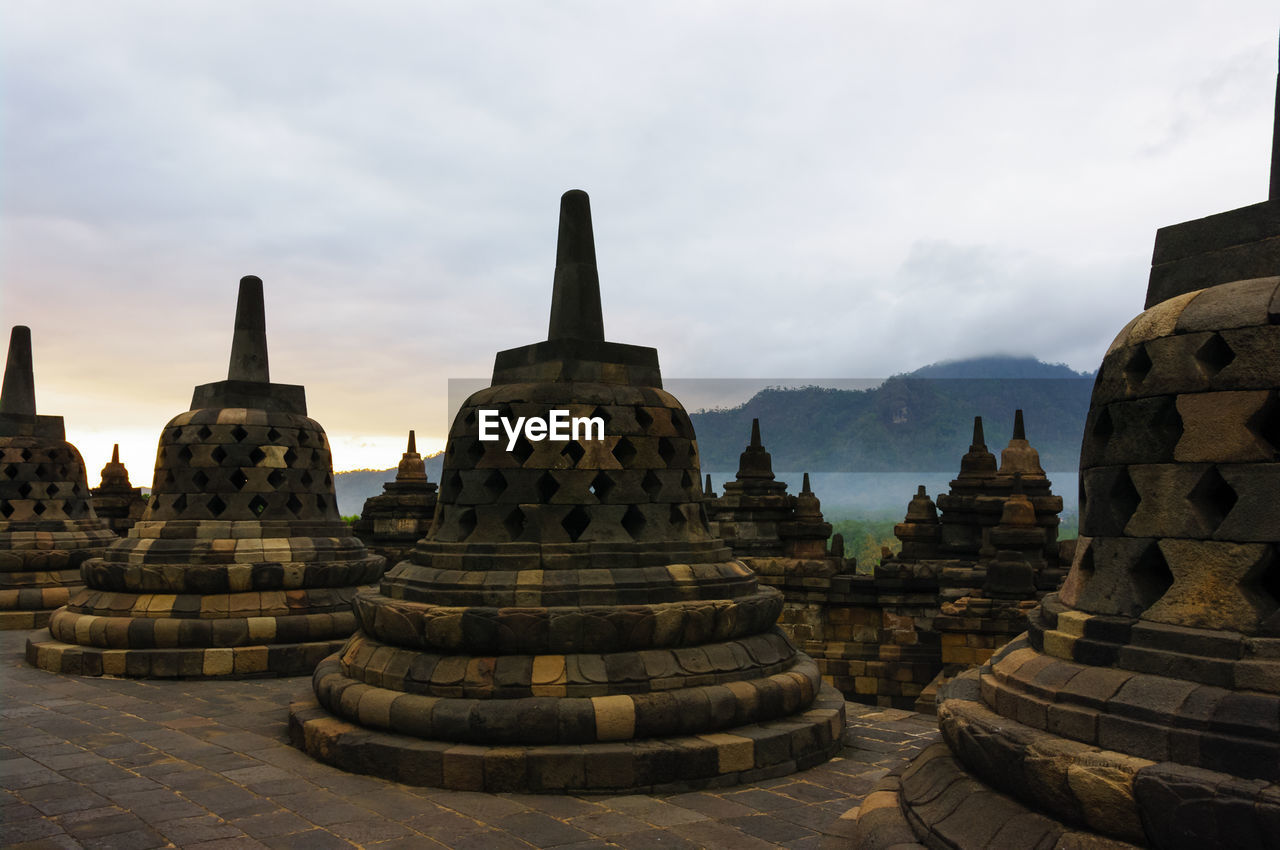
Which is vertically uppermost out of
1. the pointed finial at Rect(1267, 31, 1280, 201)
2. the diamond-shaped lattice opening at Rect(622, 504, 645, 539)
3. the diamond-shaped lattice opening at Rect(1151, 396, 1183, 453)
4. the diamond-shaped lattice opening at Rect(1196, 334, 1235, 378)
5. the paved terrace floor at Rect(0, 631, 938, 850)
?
the pointed finial at Rect(1267, 31, 1280, 201)

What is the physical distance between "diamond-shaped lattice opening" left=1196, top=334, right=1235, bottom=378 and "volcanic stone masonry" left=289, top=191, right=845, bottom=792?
387 cm

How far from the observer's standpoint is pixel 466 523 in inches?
293

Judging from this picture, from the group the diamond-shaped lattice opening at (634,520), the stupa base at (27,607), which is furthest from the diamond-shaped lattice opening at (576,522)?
the stupa base at (27,607)

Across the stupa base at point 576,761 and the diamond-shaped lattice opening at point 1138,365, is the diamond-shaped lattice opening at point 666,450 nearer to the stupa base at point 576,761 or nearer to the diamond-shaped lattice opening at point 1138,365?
the stupa base at point 576,761

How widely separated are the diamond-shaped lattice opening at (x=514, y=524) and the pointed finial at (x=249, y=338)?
20.6 ft

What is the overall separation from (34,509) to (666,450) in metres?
11.7

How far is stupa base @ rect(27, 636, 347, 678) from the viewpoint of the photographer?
9844 millimetres

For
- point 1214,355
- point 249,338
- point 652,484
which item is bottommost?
point 652,484

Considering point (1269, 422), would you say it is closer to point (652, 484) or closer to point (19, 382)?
point (652, 484)

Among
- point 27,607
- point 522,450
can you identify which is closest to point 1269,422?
point 522,450

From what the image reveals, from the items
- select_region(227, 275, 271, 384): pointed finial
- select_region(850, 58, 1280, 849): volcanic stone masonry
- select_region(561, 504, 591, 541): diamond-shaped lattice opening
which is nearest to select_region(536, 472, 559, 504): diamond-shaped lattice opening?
select_region(561, 504, 591, 541): diamond-shaped lattice opening

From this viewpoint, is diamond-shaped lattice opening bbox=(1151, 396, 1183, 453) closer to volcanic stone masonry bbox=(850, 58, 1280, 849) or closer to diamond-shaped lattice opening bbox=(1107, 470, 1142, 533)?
volcanic stone masonry bbox=(850, 58, 1280, 849)

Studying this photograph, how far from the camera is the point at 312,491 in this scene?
1182 cm

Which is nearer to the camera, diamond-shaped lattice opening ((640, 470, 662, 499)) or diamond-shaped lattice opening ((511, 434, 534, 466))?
diamond-shaped lattice opening ((511, 434, 534, 466))
